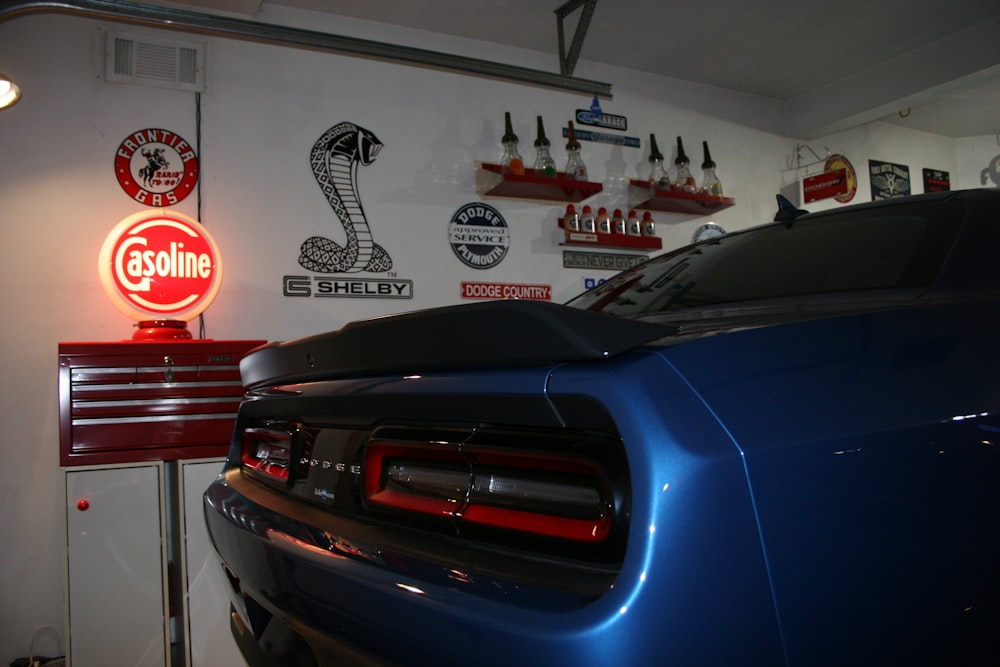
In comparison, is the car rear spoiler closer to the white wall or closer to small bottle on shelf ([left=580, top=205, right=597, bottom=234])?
the white wall

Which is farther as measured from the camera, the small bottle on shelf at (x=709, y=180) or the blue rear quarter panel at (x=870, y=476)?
the small bottle on shelf at (x=709, y=180)

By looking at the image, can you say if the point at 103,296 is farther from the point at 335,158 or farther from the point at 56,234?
the point at 335,158

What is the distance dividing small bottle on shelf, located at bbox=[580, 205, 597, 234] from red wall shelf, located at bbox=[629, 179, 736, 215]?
41 centimetres

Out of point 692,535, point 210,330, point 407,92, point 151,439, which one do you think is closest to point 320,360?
point 692,535

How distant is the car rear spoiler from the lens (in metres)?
0.62

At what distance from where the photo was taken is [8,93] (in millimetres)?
2240

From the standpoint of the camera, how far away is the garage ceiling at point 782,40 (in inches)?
139

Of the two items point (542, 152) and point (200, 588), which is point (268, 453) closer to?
point (200, 588)

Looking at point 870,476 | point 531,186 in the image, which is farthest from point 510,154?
point 870,476

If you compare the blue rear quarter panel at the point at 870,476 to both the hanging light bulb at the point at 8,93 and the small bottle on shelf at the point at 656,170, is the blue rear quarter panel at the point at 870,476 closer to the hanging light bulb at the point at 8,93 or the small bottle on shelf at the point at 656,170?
the hanging light bulb at the point at 8,93

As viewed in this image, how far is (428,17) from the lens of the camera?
3.55 m

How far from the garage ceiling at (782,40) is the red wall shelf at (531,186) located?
2.70 feet

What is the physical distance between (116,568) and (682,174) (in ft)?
12.2

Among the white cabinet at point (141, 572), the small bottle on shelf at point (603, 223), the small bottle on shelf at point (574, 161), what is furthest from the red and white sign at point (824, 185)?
the white cabinet at point (141, 572)
